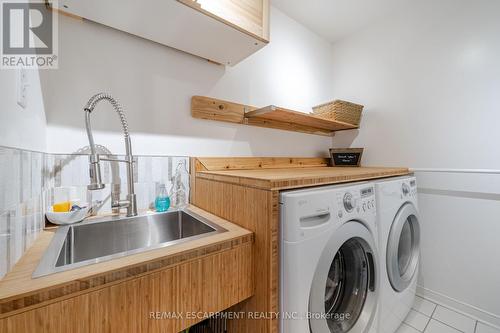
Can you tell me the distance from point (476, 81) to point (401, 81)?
446 mm

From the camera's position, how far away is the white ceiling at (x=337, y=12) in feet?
5.46

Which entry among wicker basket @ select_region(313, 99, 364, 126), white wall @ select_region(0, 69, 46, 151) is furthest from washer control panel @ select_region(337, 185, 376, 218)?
white wall @ select_region(0, 69, 46, 151)

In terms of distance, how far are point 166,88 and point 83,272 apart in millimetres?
1043

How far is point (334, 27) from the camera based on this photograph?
6.45 feet

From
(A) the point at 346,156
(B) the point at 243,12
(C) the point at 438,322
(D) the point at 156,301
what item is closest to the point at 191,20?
(B) the point at 243,12

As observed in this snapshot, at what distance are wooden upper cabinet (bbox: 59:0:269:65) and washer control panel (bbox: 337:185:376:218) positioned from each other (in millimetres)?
933

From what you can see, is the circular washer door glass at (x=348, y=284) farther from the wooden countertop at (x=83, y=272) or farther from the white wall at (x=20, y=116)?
the white wall at (x=20, y=116)

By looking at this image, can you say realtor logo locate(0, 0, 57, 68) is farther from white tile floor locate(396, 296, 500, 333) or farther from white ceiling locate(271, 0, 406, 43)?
white tile floor locate(396, 296, 500, 333)

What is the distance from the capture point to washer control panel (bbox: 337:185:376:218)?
885 mm

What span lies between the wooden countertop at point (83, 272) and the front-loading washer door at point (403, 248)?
90 cm

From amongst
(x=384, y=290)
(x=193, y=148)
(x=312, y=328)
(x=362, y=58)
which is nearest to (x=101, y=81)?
(x=193, y=148)

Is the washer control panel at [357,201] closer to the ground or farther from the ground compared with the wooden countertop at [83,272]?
farther from the ground

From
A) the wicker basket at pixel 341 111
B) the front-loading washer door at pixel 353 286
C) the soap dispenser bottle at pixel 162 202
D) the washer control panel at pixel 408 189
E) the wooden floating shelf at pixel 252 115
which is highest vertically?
the wicker basket at pixel 341 111

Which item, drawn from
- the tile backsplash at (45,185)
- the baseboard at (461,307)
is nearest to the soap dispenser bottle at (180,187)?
the tile backsplash at (45,185)
